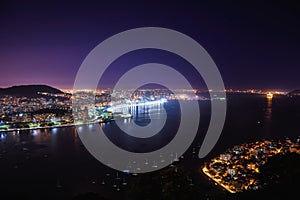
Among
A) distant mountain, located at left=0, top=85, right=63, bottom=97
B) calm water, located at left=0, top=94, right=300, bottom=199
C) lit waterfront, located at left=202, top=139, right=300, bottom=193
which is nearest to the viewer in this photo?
lit waterfront, located at left=202, top=139, right=300, bottom=193

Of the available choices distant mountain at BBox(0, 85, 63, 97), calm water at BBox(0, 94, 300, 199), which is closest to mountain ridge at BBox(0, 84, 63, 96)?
distant mountain at BBox(0, 85, 63, 97)

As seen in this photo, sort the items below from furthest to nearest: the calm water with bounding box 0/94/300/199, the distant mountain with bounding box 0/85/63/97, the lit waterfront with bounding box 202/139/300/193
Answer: the distant mountain with bounding box 0/85/63/97 → the calm water with bounding box 0/94/300/199 → the lit waterfront with bounding box 202/139/300/193

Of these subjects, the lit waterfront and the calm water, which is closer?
the lit waterfront

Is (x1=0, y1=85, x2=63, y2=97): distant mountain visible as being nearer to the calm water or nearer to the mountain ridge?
the mountain ridge

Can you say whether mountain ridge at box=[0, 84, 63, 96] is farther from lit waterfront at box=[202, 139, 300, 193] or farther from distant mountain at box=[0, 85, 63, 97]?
lit waterfront at box=[202, 139, 300, 193]

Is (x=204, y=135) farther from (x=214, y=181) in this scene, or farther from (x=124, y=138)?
(x=214, y=181)

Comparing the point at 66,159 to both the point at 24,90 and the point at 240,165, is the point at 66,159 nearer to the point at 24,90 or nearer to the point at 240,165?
the point at 240,165

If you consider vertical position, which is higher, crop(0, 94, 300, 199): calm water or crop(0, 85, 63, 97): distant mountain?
crop(0, 85, 63, 97): distant mountain

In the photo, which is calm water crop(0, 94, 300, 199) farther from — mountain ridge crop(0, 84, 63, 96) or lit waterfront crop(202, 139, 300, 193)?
mountain ridge crop(0, 84, 63, 96)

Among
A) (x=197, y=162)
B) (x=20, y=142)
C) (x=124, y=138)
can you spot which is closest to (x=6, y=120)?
(x=20, y=142)

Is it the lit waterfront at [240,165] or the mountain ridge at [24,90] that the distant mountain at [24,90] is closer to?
the mountain ridge at [24,90]

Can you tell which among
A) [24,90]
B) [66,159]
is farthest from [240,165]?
[24,90]
